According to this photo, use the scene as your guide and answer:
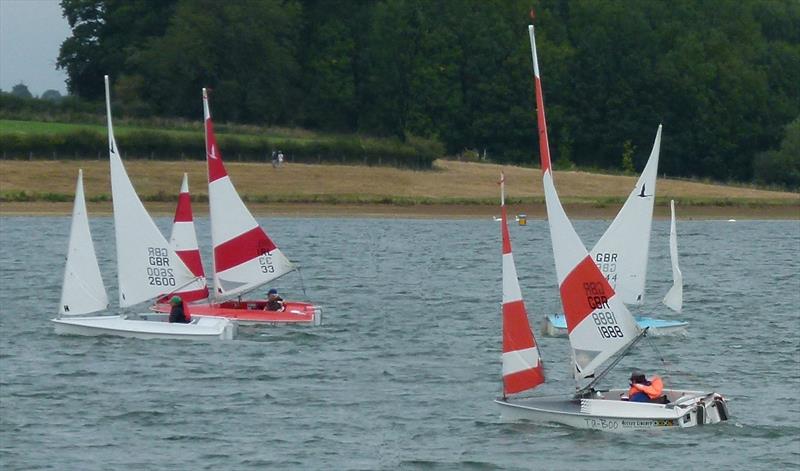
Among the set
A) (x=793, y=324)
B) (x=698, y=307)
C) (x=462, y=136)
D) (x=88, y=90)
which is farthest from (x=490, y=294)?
(x=88, y=90)

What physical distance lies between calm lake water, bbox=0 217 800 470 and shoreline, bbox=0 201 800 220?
15.0 m

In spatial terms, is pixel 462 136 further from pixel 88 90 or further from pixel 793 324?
pixel 793 324

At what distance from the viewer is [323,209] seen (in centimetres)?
6988

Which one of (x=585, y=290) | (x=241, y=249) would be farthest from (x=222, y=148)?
(x=585, y=290)

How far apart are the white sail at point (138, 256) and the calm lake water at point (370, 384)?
199 centimetres

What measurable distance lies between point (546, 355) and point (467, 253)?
1079 inches

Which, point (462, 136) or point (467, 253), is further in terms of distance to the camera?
point (462, 136)

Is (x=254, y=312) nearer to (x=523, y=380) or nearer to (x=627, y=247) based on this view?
(x=627, y=247)

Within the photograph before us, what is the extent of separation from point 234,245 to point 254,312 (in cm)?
227

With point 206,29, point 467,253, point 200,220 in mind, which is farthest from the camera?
point 206,29

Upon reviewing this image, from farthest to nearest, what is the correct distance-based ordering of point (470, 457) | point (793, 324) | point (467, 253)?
point (467, 253)
point (793, 324)
point (470, 457)

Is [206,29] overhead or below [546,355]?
overhead

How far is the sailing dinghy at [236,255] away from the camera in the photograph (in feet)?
116

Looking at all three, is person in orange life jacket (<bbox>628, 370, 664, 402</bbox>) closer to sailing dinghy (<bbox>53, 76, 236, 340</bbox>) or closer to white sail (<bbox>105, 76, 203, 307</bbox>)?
sailing dinghy (<bbox>53, 76, 236, 340</bbox>)
